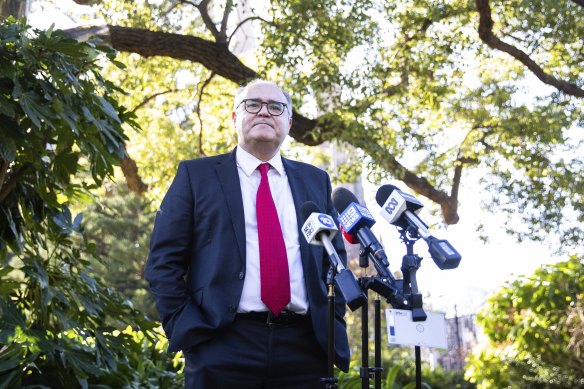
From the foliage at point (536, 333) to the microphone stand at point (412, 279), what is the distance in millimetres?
6147

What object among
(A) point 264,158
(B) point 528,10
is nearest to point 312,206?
(A) point 264,158

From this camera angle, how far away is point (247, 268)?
2.97 meters

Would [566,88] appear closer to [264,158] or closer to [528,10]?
[528,10]

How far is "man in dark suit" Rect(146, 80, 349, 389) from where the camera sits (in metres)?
2.84

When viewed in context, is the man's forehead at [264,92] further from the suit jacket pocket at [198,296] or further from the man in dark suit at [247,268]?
the suit jacket pocket at [198,296]

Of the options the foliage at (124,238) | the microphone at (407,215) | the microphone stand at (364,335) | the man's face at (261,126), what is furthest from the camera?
the foliage at (124,238)

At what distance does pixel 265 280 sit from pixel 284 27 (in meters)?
8.34

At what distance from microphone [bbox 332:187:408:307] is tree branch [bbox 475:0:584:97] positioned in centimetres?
944

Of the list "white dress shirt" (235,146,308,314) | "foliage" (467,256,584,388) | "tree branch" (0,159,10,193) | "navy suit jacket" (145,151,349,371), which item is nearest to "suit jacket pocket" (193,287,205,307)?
"navy suit jacket" (145,151,349,371)

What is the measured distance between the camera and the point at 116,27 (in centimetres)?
1028

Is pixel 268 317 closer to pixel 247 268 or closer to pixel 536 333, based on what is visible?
pixel 247 268

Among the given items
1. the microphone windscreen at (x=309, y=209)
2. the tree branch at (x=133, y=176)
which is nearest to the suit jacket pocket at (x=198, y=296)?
the microphone windscreen at (x=309, y=209)

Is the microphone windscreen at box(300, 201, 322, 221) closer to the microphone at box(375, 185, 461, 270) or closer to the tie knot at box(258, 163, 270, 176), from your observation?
the microphone at box(375, 185, 461, 270)

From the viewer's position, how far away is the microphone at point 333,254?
7.74 ft
